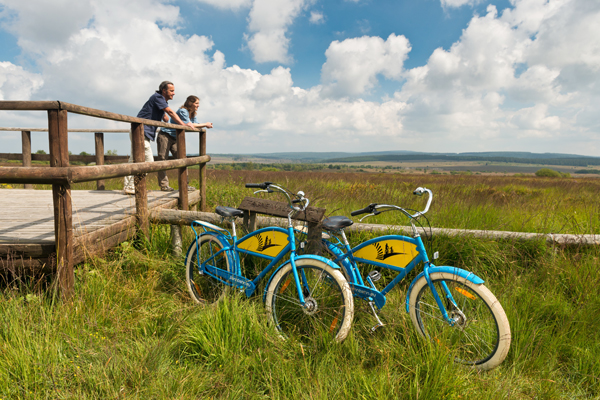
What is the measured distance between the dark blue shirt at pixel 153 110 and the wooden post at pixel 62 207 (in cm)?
373

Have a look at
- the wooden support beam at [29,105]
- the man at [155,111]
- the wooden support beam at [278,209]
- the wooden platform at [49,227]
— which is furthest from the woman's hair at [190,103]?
the wooden support beam at [29,105]

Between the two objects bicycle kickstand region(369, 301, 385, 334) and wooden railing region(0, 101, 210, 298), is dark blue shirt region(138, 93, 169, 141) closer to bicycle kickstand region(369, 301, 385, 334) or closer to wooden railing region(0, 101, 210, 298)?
wooden railing region(0, 101, 210, 298)

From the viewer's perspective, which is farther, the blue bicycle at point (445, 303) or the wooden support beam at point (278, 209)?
the wooden support beam at point (278, 209)

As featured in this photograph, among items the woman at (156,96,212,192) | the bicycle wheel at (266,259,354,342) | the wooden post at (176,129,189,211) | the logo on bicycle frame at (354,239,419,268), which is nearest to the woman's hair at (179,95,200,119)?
the woman at (156,96,212,192)

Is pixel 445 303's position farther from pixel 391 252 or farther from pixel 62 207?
pixel 62 207

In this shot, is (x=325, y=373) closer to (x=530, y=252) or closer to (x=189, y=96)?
(x=530, y=252)

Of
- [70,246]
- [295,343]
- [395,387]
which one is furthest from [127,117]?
[395,387]

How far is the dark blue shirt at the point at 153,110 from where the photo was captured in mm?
6305

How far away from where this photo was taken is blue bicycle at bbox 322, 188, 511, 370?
2.29 m

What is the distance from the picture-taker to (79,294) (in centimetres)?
298

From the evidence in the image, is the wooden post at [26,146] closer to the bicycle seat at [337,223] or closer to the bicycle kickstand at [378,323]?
the bicycle seat at [337,223]

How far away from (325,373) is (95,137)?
25.8 feet

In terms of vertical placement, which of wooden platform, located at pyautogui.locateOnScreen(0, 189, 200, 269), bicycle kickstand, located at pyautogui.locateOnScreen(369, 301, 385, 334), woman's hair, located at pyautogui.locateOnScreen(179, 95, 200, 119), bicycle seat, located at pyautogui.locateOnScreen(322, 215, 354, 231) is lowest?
bicycle kickstand, located at pyautogui.locateOnScreen(369, 301, 385, 334)

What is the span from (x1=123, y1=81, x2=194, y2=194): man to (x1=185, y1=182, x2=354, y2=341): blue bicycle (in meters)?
3.50
